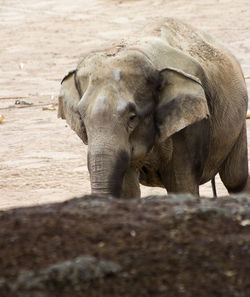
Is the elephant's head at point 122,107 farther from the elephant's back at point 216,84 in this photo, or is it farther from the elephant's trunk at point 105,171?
the elephant's back at point 216,84

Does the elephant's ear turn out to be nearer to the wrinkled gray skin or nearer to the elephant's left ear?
the wrinkled gray skin

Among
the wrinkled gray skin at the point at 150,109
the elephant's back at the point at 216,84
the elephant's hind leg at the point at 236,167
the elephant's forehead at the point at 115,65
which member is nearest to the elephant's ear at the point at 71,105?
the wrinkled gray skin at the point at 150,109

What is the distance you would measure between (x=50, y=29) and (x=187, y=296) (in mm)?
19548

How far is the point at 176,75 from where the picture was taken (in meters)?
6.12

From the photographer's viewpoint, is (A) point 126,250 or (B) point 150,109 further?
(B) point 150,109

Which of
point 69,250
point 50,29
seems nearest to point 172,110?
point 69,250

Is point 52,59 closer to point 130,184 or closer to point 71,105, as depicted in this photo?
point 71,105

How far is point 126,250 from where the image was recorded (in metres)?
3.22

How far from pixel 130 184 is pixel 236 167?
1.96 m

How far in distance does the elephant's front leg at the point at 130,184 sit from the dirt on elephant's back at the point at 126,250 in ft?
8.58

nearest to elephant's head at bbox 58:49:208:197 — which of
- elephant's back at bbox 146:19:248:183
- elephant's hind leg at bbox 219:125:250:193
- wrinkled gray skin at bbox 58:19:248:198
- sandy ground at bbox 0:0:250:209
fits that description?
wrinkled gray skin at bbox 58:19:248:198

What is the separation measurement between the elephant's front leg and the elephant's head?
218mm

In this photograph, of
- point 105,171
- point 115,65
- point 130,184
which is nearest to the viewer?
point 105,171

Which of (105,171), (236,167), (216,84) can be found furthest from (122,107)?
(236,167)
